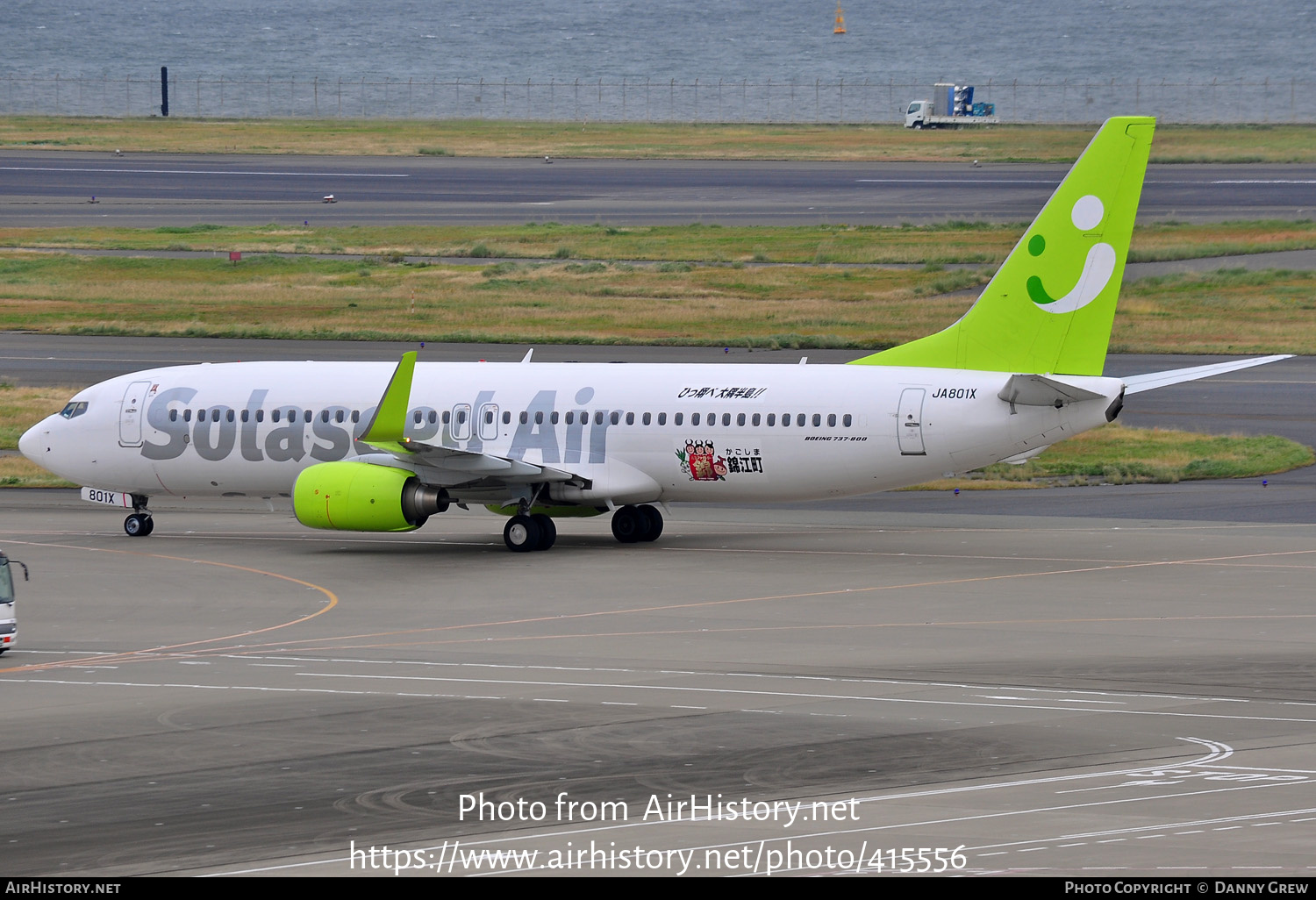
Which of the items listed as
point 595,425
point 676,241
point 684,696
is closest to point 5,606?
point 684,696

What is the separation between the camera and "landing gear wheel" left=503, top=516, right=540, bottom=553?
41.0 meters

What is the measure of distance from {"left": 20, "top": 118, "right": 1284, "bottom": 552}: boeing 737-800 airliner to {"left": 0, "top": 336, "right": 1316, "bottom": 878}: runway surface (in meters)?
1.65

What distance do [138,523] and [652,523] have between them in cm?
1309

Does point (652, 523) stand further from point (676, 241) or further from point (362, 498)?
point (676, 241)

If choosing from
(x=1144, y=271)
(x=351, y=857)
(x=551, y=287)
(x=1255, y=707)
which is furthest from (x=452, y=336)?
(x=351, y=857)

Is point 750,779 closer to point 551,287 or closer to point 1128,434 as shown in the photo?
point 1128,434

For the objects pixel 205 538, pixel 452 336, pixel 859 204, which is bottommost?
pixel 205 538

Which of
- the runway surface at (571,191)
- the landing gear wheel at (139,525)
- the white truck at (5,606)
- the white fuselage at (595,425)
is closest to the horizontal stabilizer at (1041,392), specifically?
the white fuselage at (595,425)

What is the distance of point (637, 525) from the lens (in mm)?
42656

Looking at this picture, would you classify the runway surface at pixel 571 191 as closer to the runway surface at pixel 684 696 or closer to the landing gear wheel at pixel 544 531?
the runway surface at pixel 684 696

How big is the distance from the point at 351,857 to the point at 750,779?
16.1 feet

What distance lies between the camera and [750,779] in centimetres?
1941

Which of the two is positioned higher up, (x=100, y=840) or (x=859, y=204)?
(x=859, y=204)

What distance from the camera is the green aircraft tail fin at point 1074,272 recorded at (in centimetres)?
3800
